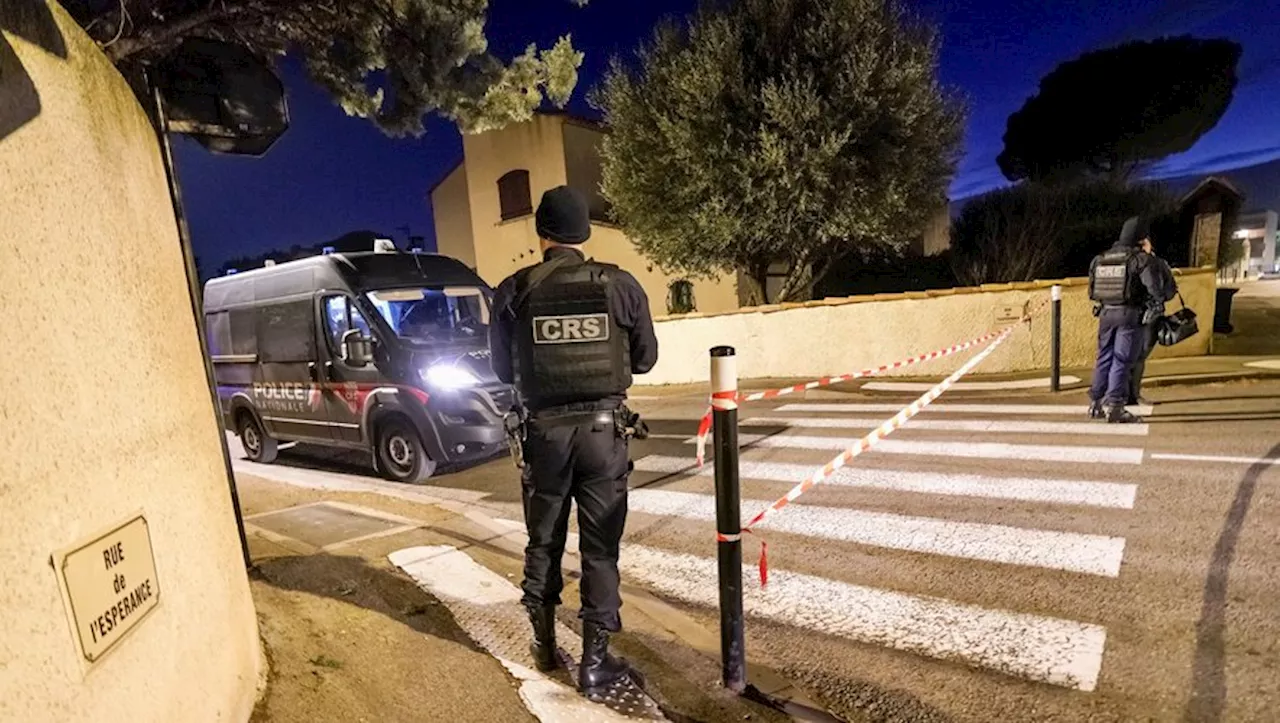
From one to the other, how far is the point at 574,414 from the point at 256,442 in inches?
343

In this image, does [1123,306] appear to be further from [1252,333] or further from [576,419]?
[1252,333]

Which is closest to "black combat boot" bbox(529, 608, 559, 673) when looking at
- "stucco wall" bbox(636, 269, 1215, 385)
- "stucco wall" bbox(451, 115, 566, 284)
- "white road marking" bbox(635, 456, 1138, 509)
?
"white road marking" bbox(635, 456, 1138, 509)

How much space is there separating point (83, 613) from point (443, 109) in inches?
247

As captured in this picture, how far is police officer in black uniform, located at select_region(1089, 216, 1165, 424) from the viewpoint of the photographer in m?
6.20

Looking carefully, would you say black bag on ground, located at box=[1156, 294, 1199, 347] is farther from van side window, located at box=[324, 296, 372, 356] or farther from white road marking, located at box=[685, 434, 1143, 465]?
van side window, located at box=[324, 296, 372, 356]

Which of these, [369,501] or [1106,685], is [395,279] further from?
[1106,685]

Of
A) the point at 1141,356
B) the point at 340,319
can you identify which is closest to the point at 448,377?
the point at 340,319

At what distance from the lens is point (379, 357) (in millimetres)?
6812

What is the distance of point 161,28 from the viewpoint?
426 centimetres

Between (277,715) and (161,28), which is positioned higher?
(161,28)

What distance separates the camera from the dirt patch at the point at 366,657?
2379mm

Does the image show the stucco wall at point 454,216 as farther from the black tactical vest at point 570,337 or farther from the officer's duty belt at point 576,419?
the officer's duty belt at point 576,419

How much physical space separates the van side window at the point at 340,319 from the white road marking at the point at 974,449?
4.45 m

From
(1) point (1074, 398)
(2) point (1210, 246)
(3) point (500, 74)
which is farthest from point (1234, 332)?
(3) point (500, 74)
